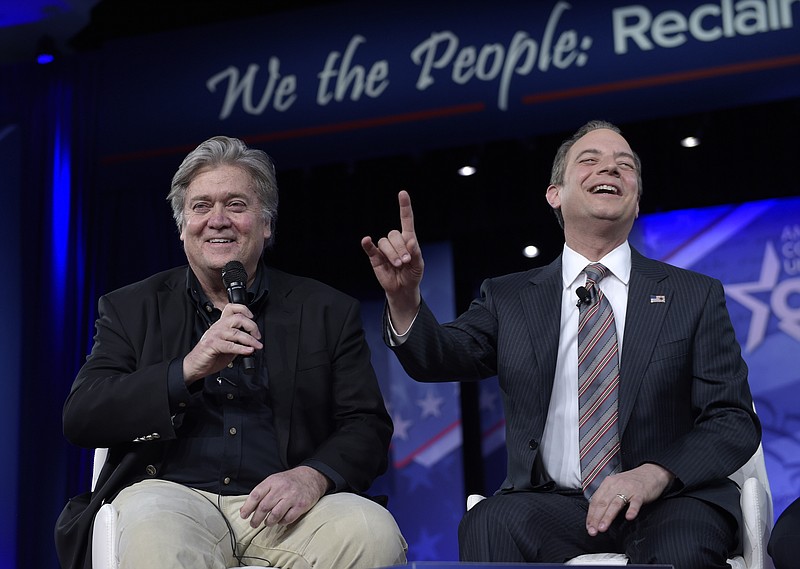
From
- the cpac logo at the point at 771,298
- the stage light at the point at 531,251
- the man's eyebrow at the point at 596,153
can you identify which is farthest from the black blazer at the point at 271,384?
the cpac logo at the point at 771,298

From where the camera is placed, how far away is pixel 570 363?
8.57 feet

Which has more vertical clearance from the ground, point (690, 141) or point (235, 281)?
point (690, 141)

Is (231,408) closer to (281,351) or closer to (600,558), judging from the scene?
(281,351)

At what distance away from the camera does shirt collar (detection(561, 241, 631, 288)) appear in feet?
8.90

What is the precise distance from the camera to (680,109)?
4.78 metres

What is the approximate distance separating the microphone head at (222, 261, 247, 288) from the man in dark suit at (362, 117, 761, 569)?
35 centimetres

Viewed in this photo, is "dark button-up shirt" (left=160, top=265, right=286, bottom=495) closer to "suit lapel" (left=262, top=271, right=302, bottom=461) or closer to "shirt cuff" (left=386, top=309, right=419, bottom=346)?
"suit lapel" (left=262, top=271, right=302, bottom=461)

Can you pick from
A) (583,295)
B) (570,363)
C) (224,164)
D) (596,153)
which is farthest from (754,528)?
(224,164)

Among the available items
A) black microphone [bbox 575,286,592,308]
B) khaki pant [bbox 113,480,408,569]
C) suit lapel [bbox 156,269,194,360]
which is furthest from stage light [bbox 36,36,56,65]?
black microphone [bbox 575,286,592,308]

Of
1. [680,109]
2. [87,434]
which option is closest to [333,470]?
[87,434]

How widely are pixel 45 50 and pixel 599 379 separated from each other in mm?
3968

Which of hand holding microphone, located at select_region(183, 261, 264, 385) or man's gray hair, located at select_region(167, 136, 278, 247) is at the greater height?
man's gray hair, located at select_region(167, 136, 278, 247)

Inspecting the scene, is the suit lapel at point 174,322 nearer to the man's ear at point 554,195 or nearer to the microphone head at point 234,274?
the microphone head at point 234,274

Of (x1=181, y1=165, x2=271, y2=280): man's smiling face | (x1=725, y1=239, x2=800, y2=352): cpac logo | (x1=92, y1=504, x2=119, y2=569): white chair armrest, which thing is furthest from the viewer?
(x1=725, y1=239, x2=800, y2=352): cpac logo
